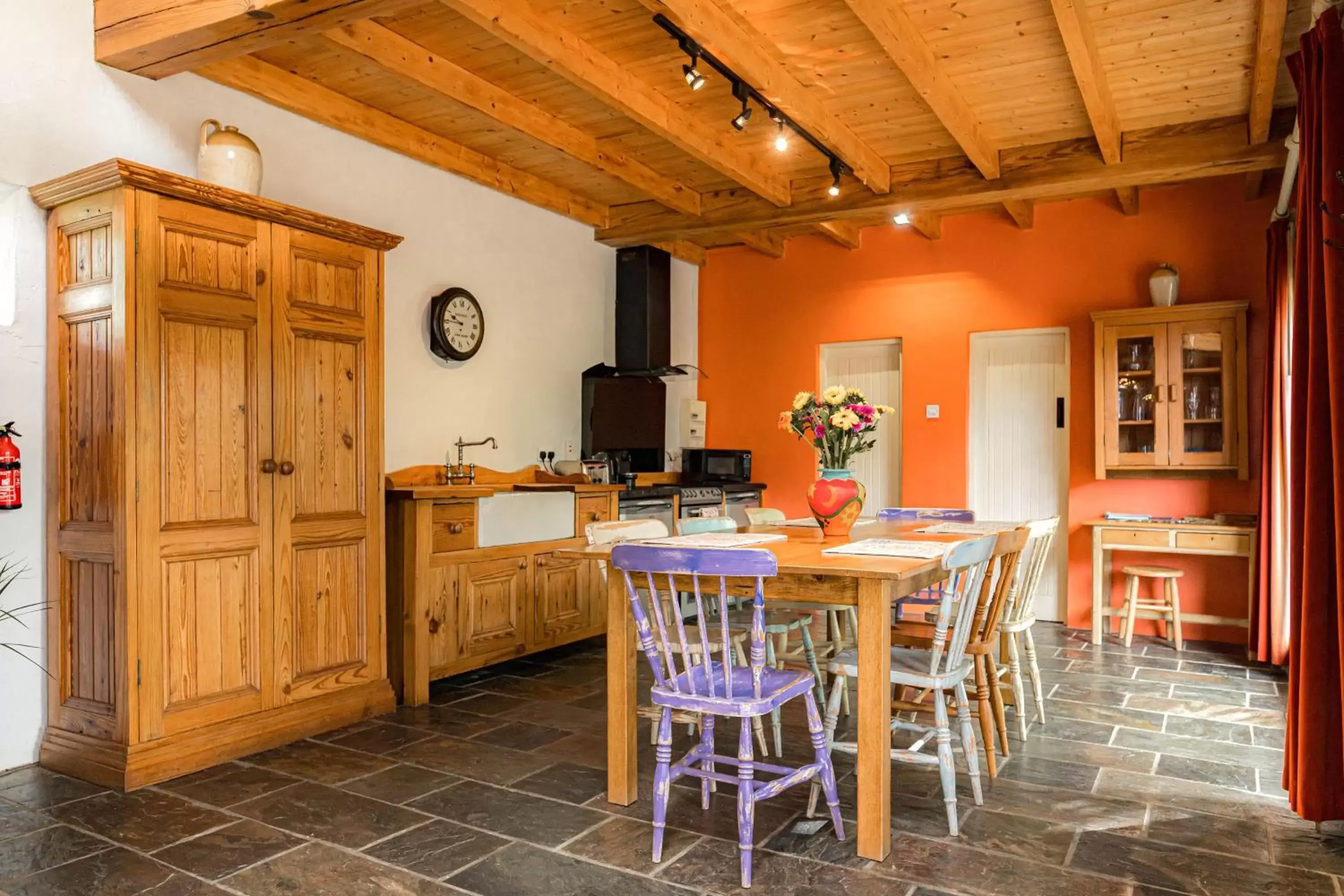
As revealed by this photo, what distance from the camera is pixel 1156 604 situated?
566cm

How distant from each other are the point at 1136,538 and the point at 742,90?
11.9 feet

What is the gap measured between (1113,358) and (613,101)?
360cm

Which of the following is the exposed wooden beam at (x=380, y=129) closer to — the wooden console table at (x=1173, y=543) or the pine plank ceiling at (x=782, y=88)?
the pine plank ceiling at (x=782, y=88)

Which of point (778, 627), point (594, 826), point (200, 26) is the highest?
point (200, 26)

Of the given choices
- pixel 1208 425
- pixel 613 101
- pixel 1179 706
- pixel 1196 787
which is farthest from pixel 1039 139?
pixel 1196 787

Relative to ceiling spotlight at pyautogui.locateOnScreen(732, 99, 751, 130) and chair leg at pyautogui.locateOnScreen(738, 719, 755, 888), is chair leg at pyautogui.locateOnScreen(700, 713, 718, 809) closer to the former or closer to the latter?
chair leg at pyautogui.locateOnScreen(738, 719, 755, 888)

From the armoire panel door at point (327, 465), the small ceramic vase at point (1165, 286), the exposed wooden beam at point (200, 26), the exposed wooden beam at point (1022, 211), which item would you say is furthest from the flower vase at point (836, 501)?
the small ceramic vase at point (1165, 286)

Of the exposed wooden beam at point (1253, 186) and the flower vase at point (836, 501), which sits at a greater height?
the exposed wooden beam at point (1253, 186)

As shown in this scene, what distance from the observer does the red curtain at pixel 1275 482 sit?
4723 millimetres

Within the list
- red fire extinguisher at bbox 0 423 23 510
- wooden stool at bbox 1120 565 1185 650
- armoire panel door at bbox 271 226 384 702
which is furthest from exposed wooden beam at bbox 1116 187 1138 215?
red fire extinguisher at bbox 0 423 23 510

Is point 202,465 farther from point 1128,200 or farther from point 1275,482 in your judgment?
point 1128,200

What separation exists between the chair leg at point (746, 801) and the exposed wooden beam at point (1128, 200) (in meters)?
4.47

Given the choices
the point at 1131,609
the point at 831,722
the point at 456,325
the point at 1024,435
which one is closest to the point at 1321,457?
the point at 831,722

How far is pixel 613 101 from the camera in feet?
13.7
